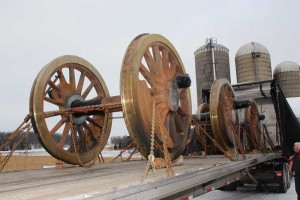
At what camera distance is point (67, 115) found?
724 cm

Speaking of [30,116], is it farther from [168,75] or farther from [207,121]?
[207,121]

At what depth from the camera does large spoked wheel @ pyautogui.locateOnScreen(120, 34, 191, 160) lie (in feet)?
16.6

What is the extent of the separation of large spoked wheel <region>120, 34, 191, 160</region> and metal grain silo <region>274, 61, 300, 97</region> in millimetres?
19392

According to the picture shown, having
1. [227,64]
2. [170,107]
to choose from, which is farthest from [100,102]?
[227,64]

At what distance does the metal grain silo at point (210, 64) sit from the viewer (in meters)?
24.0

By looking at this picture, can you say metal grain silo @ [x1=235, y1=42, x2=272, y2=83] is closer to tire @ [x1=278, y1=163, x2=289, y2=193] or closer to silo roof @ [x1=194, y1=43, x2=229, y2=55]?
silo roof @ [x1=194, y1=43, x2=229, y2=55]

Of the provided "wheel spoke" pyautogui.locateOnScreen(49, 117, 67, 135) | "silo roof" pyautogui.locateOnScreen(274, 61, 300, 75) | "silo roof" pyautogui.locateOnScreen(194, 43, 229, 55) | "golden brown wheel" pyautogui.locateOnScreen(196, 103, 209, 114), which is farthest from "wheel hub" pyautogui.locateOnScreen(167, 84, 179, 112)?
"silo roof" pyautogui.locateOnScreen(274, 61, 300, 75)

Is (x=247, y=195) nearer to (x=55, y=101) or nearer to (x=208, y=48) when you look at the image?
(x=55, y=101)

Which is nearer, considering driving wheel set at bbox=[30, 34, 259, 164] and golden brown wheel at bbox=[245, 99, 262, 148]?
driving wheel set at bbox=[30, 34, 259, 164]

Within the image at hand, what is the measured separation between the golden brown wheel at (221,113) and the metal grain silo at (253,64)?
12961mm

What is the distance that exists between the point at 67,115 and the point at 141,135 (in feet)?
8.63

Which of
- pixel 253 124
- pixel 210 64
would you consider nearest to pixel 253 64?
pixel 210 64

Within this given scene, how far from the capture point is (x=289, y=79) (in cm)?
2455

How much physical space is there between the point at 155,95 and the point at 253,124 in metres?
7.00
